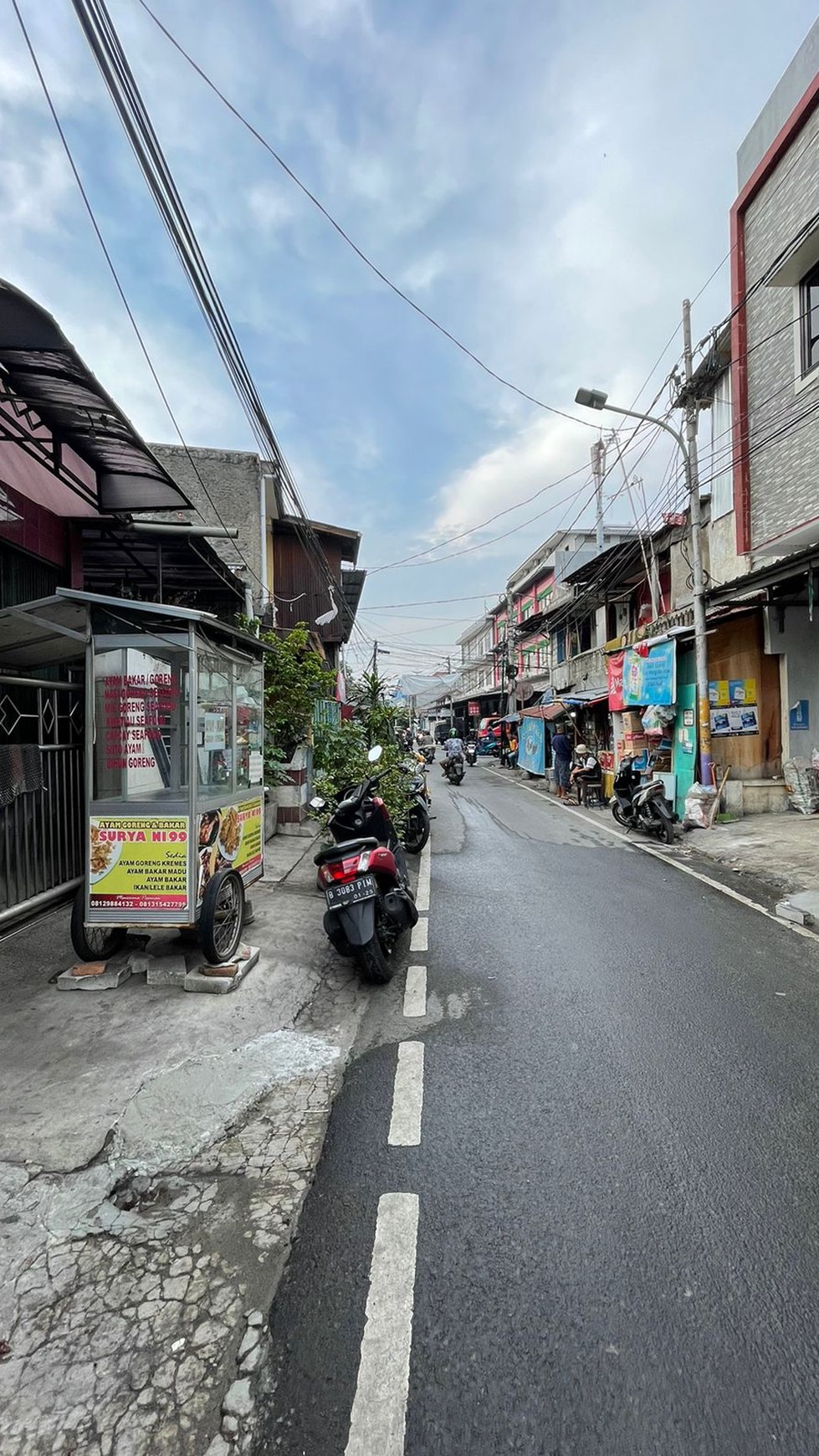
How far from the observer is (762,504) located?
11.7m

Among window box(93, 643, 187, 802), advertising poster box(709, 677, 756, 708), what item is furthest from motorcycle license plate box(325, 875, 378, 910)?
advertising poster box(709, 677, 756, 708)

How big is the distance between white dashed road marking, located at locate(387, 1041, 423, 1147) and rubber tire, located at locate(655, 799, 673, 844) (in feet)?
24.3

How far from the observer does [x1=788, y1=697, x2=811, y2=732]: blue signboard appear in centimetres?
1052

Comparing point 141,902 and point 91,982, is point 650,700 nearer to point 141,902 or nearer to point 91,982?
point 141,902

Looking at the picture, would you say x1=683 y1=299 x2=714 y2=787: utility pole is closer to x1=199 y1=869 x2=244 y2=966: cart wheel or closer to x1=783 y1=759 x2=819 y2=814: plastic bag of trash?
x1=783 y1=759 x2=819 y2=814: plastic bag of trash

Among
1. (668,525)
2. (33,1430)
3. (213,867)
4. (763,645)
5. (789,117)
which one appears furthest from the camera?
(668,525)

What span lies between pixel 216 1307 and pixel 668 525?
17.7m

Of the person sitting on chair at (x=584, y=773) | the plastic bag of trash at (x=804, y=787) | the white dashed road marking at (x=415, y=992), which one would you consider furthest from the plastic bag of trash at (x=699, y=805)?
the white dashed road marking at (x=415, y=992)

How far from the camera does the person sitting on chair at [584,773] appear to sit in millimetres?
15297

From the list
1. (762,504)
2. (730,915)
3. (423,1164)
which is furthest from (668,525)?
(423,1164)

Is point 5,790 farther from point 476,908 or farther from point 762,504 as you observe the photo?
point 762,504

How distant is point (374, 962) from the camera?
13.6ft

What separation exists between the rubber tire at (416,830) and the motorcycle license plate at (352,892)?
4.83 meters

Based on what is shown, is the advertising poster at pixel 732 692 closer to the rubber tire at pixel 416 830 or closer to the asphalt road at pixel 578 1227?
the rubber tire at pixel 416 830
